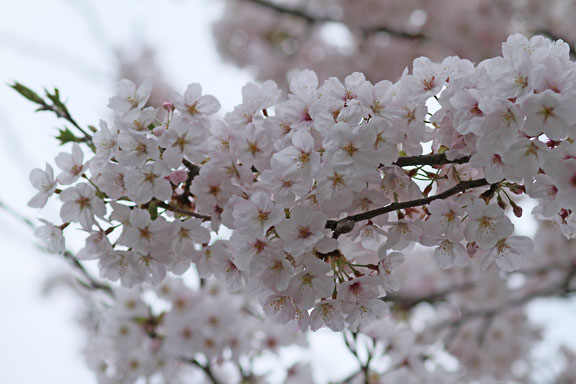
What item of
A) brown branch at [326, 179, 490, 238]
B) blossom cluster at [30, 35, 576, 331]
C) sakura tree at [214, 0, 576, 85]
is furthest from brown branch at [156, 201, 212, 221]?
sakura tree at [214, 0, 576, 85]

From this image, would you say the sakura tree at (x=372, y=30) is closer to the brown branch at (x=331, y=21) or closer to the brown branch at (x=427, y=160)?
the brown branch at (x=331, y=21)

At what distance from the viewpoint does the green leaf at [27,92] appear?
1.09 metres

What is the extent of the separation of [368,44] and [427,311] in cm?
187

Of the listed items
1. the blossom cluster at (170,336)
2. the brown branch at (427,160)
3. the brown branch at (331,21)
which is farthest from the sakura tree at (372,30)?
the brown branch at (427,160)

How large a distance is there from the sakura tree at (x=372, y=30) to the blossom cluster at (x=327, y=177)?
2414 mm

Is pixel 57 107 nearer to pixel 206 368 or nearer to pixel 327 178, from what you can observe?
pixel 327 178

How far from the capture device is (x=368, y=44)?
3998 mm

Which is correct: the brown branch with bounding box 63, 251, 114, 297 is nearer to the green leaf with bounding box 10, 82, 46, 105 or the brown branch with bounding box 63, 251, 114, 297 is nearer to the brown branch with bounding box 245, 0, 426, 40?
the green leaf with bounding box 10, 82, 46, 105

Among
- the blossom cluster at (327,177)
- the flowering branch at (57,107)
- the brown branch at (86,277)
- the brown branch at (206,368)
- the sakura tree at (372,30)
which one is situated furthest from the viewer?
the sakura tree at (372,30)

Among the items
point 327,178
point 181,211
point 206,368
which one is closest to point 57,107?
point 181,211

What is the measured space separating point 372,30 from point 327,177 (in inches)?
125

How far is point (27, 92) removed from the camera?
3.57ft

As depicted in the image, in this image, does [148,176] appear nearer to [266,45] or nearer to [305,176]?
[305,176]

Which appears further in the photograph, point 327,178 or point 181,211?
point 181,211
